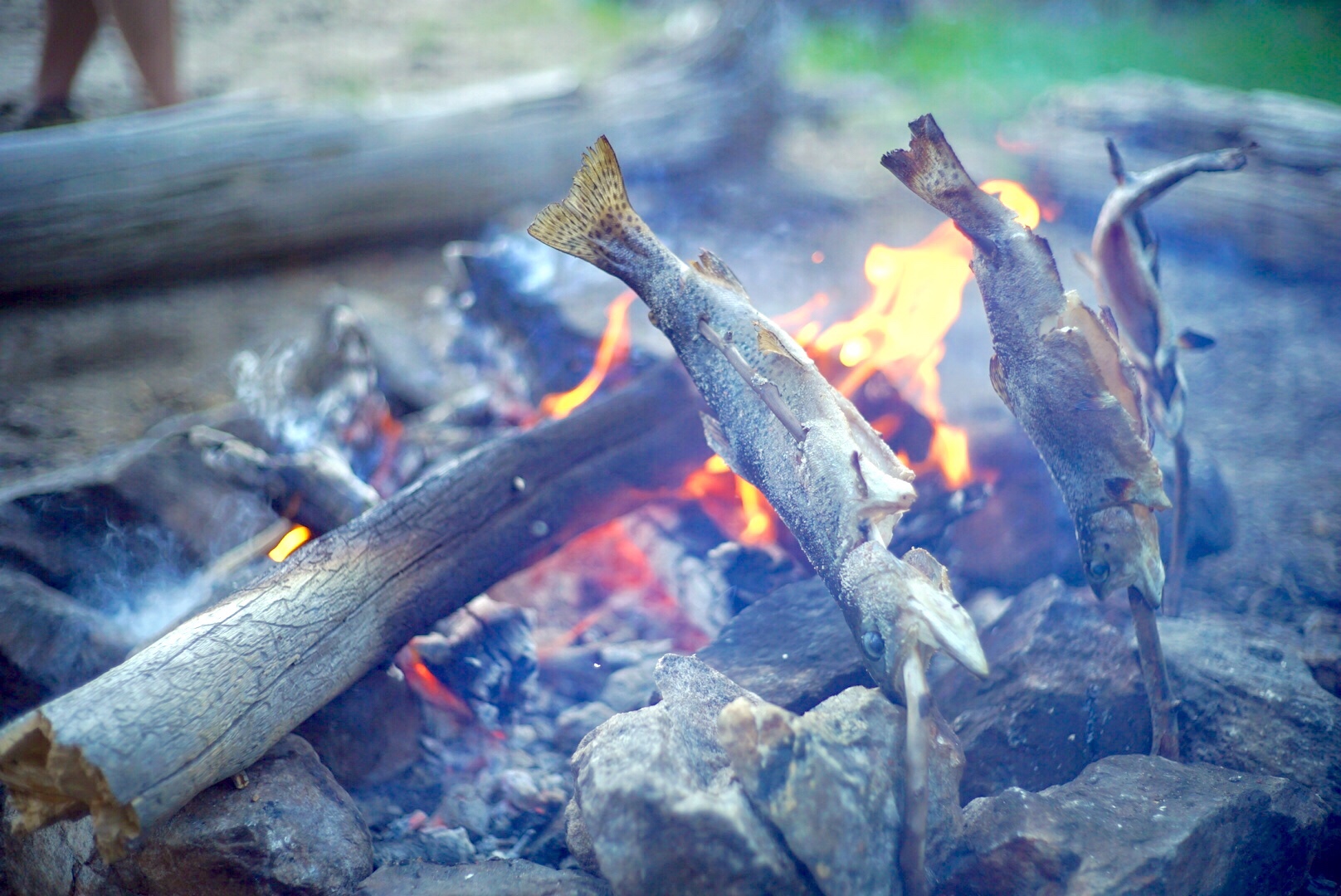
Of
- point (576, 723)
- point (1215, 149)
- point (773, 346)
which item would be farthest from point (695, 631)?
point (1215, 149)

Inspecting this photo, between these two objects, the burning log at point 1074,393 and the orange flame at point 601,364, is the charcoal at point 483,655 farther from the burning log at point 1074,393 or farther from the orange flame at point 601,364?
the burning log at point 1074,393

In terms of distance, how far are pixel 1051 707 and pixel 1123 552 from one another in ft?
1.61

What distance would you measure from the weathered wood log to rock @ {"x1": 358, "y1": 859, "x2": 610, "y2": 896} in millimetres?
396

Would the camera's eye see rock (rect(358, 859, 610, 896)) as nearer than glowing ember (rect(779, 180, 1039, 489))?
Yes

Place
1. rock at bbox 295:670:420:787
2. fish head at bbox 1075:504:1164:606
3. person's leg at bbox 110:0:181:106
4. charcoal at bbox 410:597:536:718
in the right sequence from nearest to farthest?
fish head at bbox 1075:504:1164:606 < rock at bbox 295:670:420:787 < charcoal at bbox 410:597:536:718 < person's leg at bbox 110:0:181:106

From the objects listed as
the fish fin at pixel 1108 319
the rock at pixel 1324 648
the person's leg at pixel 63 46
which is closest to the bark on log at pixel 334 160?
the person's leg at pixel 63 46

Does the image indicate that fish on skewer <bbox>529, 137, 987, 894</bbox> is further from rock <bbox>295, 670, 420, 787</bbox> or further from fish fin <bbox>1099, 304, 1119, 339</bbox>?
rock <bbox>295, 670, 420, 787</bbox>

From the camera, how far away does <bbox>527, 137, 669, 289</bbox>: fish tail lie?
191 cm

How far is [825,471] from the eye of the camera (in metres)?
1.79

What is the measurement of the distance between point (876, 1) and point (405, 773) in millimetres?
8035

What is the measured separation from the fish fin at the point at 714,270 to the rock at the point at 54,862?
1871 mm

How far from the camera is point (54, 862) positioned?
70.8 inches

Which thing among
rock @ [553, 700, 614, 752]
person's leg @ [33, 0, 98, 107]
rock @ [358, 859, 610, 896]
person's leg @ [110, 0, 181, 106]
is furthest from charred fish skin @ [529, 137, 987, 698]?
person's leg @ [33, 0, 98, 107]

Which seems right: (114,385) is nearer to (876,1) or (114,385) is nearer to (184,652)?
(184,652)
